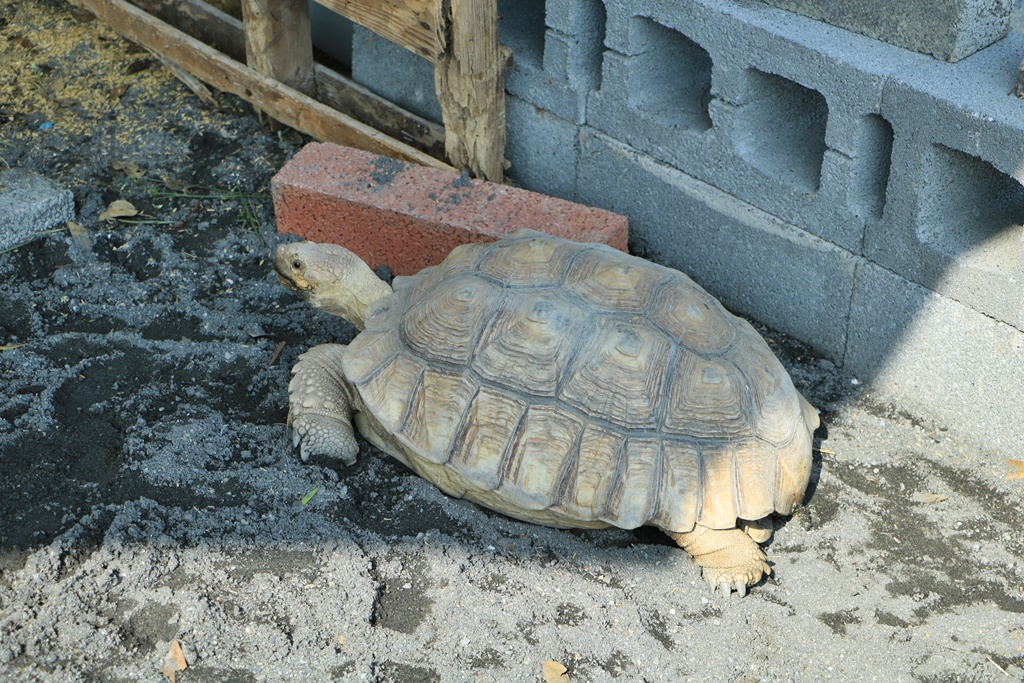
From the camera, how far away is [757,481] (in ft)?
11.2

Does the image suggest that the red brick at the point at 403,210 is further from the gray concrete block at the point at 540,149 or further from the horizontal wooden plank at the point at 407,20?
the horizontal wooden plank at the point at 407,20

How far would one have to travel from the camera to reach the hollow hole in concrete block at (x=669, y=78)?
174 inches

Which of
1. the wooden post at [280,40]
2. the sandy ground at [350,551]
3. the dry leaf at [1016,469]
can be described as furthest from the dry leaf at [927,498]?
the wooden post at [280,40]

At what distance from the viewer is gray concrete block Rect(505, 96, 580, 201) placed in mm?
4844

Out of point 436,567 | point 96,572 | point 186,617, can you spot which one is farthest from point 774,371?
point 96,572

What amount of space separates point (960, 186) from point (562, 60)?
5.50 ft

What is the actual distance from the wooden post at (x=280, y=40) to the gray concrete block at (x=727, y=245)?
1.55m

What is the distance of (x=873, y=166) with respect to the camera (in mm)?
3908

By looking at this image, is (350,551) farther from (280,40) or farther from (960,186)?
(280,40)

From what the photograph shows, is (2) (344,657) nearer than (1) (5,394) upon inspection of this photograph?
Yes

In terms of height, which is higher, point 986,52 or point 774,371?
point 986,52

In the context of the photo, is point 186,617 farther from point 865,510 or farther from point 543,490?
point 865,510

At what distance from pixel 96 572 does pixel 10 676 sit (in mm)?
378

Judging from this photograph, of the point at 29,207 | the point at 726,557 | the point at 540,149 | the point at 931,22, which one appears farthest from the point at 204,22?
the point at 726,557
